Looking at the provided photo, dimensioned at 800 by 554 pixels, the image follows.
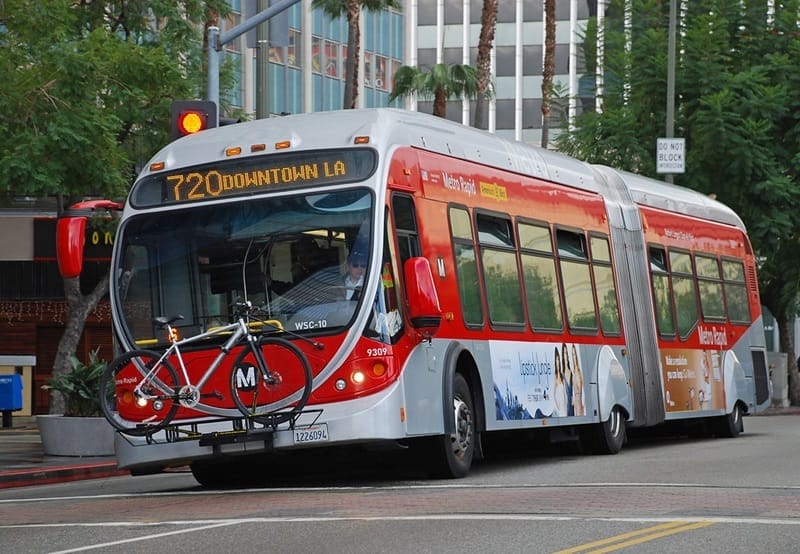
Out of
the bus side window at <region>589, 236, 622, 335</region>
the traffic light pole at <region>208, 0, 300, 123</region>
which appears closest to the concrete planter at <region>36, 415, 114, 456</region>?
the traffic light pole at <region>208, 0, 300, 123</region>

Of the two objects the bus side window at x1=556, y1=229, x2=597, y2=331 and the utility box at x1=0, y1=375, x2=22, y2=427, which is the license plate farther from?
the utility box at x1=0, y1=375, x2=22, y2=427

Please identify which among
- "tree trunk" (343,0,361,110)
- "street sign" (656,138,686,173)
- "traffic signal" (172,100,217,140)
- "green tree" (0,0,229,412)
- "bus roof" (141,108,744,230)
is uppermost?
"tree trunk" (343,0,361,110)

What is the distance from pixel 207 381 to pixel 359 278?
5.49ft

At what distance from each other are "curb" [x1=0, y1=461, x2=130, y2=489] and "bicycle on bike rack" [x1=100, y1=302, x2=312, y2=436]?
4.26 meters

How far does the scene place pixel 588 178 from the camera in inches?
827

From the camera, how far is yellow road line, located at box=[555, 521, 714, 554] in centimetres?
962

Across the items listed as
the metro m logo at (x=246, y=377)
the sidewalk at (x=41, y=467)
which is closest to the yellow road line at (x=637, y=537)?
the metro m logo at (x=246, y=377)

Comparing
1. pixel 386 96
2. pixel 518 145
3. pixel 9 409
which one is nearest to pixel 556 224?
pixel 518 145

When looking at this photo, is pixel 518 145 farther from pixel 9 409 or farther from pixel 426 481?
pixel 9 409

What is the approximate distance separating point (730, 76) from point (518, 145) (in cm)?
2045

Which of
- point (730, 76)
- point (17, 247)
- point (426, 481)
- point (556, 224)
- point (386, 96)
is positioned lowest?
point (426, 481)

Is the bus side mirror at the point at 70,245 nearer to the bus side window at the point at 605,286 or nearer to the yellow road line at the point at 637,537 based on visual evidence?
the yellow road line at the point at 637,537

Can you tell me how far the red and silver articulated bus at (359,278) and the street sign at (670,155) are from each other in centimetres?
1806

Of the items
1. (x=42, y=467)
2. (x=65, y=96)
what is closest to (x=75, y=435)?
(x=42, y=467)
